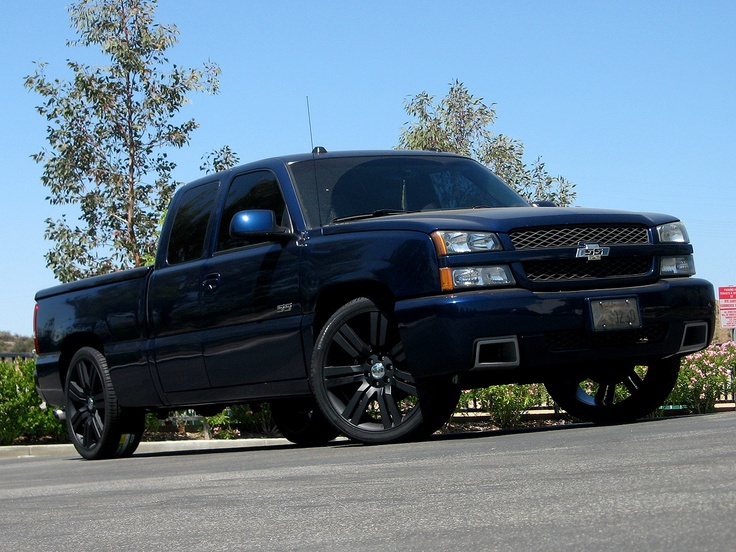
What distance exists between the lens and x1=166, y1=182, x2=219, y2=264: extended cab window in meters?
9.38

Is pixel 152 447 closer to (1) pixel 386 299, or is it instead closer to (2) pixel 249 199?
(2) pixel 249 199

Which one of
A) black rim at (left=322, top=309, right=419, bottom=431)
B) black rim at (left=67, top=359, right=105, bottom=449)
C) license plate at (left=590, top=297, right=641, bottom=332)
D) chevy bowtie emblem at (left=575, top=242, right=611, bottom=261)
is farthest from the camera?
black rim at (left=67, top=359, right=105, bottom=449)

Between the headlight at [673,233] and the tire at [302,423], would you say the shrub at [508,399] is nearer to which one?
the tire at [302,423]

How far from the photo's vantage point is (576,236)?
25.0ft

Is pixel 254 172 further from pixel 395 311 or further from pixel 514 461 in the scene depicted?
pixel 514 461

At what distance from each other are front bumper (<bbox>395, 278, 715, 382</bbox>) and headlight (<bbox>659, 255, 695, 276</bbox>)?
8.0 inches

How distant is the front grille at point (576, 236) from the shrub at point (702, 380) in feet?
29.5

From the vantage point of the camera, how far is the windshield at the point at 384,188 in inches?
334

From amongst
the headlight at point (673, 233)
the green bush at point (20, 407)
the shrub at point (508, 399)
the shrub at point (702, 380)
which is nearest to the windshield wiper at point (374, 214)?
the headlight at point (673, 233)

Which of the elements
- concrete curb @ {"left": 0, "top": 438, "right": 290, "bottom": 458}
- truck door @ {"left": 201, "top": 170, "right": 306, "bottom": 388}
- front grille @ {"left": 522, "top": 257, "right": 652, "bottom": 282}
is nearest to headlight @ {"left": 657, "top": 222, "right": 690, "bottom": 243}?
front grille @ {"left": 522, "top": 257, "right": 652, "bottom": 282}

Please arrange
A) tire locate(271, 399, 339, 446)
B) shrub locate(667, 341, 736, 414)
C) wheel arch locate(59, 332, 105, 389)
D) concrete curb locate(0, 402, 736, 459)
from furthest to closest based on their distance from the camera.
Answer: shrub locate(667, 341, 736, 414) < concrete curb locate(0, 402, 736, 459) < tire locate(271, 399, 339, 446) < wheel arch locate(59, 332, 105, 389)

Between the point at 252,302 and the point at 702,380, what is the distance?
9725mm

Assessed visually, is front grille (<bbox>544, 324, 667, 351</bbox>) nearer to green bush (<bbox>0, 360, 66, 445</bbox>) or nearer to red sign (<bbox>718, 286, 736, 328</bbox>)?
green bush (<bbox>0, 360, 66, 445</bbox>)

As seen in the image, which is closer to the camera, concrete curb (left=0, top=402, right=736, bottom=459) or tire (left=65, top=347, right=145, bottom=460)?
tire (left=65, top=347, right=145, bottom=460)
